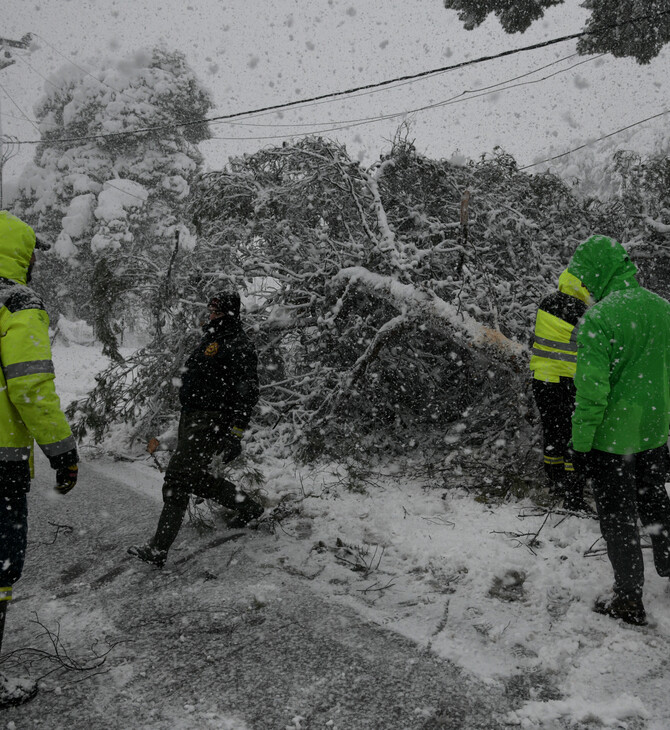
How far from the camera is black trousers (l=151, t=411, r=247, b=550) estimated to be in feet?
10.4

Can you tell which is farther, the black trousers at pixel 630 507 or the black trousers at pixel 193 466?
the black trousers at pixel 193 466

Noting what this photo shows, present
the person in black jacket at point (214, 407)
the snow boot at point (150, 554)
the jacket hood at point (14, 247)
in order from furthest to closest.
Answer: the person in black jacket at point (214, 407) < the snow boot at point (150, 554) < the jacket hood at point (14, 247)

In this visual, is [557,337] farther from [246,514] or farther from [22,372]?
[22,372]

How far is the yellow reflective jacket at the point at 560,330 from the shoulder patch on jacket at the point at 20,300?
3.07 metres

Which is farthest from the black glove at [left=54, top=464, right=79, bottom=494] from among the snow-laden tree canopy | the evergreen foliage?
the snow-laden tree canopy

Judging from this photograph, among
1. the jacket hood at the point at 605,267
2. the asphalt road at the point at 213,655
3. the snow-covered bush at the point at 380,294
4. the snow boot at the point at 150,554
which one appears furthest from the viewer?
the snow-covered bush at the point at 380,294

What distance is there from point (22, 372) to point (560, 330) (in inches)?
123

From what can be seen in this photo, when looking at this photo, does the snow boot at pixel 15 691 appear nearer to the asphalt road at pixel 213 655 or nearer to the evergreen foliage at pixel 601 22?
the asphalt road at pixel 213 655

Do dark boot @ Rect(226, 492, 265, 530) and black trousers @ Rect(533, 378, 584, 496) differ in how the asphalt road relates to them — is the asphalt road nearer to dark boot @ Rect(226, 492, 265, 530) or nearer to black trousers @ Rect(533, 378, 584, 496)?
dark boot @ Rect(226, 492, 265, 530)

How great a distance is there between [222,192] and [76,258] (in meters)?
15.0

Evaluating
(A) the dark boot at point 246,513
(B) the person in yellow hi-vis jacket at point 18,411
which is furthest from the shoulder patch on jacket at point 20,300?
(A) the dark boot at point 246,513

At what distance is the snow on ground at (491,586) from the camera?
198cm

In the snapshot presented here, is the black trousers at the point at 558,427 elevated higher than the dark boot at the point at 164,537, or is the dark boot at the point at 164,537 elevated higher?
the black trousers at the point at 558,427

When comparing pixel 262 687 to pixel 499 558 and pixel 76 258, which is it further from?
pixel 76 258
